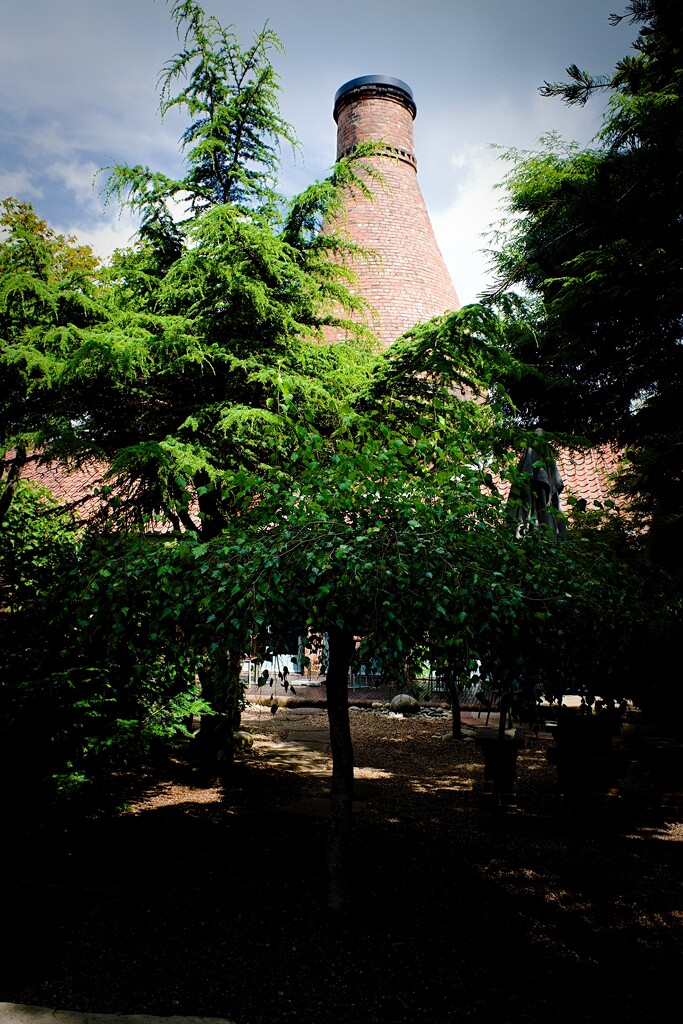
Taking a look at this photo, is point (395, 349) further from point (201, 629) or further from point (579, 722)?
point (579, 722)

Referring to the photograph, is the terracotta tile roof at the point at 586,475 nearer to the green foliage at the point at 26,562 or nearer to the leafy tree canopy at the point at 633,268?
the leafy tree canopy at the point at 633,268

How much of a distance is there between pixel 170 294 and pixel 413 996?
5898 mm

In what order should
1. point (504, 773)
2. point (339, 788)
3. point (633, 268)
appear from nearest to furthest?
point (339, 788)
point (633, 268)
point (504, 773)

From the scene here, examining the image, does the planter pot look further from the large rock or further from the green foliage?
the large rock

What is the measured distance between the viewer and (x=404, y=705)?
1320cm

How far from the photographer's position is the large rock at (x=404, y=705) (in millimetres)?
13211

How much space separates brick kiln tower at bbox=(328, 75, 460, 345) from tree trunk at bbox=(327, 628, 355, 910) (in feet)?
37.7

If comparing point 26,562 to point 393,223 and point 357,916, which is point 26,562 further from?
point 393,223

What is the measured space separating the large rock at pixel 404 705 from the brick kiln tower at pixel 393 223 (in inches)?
329

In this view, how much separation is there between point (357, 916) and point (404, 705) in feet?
30.3

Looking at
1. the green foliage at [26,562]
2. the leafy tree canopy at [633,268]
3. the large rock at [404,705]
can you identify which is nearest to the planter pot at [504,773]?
the leafy tree canopy at [633,268]

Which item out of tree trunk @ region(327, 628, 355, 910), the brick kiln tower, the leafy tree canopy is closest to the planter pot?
tree trunk @ region(327, 628, 355, 910)

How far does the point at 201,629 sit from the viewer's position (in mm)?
3523

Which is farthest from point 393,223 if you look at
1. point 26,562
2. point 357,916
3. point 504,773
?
point 357,916
